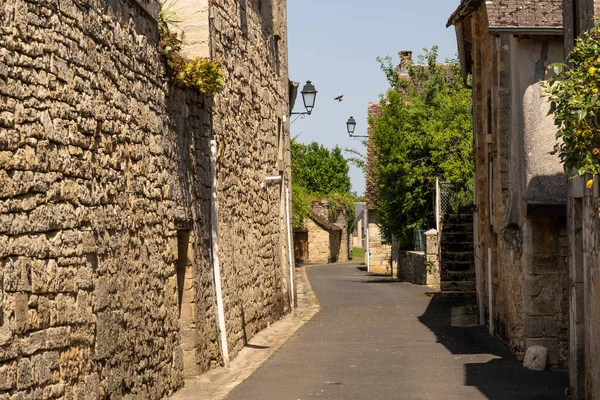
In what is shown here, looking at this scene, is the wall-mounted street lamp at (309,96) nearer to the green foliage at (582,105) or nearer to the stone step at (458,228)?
the stone step at (458,228)

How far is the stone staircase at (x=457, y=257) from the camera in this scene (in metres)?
21.0

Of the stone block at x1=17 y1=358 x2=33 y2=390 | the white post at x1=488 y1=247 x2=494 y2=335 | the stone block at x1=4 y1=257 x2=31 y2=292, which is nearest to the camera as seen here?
the stone block at x1=4 y1=257 x2=31 y2=292

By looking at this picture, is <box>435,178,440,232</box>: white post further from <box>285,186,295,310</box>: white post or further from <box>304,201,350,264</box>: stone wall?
<box>304,201,350,264</box>: stone wall

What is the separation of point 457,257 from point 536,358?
10917 millimetres

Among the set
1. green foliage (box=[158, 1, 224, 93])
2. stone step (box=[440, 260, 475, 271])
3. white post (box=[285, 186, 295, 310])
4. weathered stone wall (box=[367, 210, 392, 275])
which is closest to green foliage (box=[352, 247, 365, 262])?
weathered stone wall (box=[367, 210, 392, 275])

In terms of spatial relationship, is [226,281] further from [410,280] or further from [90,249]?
[410,280]

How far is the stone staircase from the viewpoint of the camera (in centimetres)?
2105

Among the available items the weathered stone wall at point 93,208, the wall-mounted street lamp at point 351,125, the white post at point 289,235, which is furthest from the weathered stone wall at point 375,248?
the weathered stone wall at point 93,208

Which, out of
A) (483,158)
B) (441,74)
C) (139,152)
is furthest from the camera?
(441,74)

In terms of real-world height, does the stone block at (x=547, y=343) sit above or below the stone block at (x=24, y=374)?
below

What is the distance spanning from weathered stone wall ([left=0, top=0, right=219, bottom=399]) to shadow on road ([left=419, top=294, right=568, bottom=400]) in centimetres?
289

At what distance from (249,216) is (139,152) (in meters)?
5.67

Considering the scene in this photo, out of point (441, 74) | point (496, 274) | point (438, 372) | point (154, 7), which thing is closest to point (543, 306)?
point (438, 372)

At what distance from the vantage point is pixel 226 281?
39.5ft
